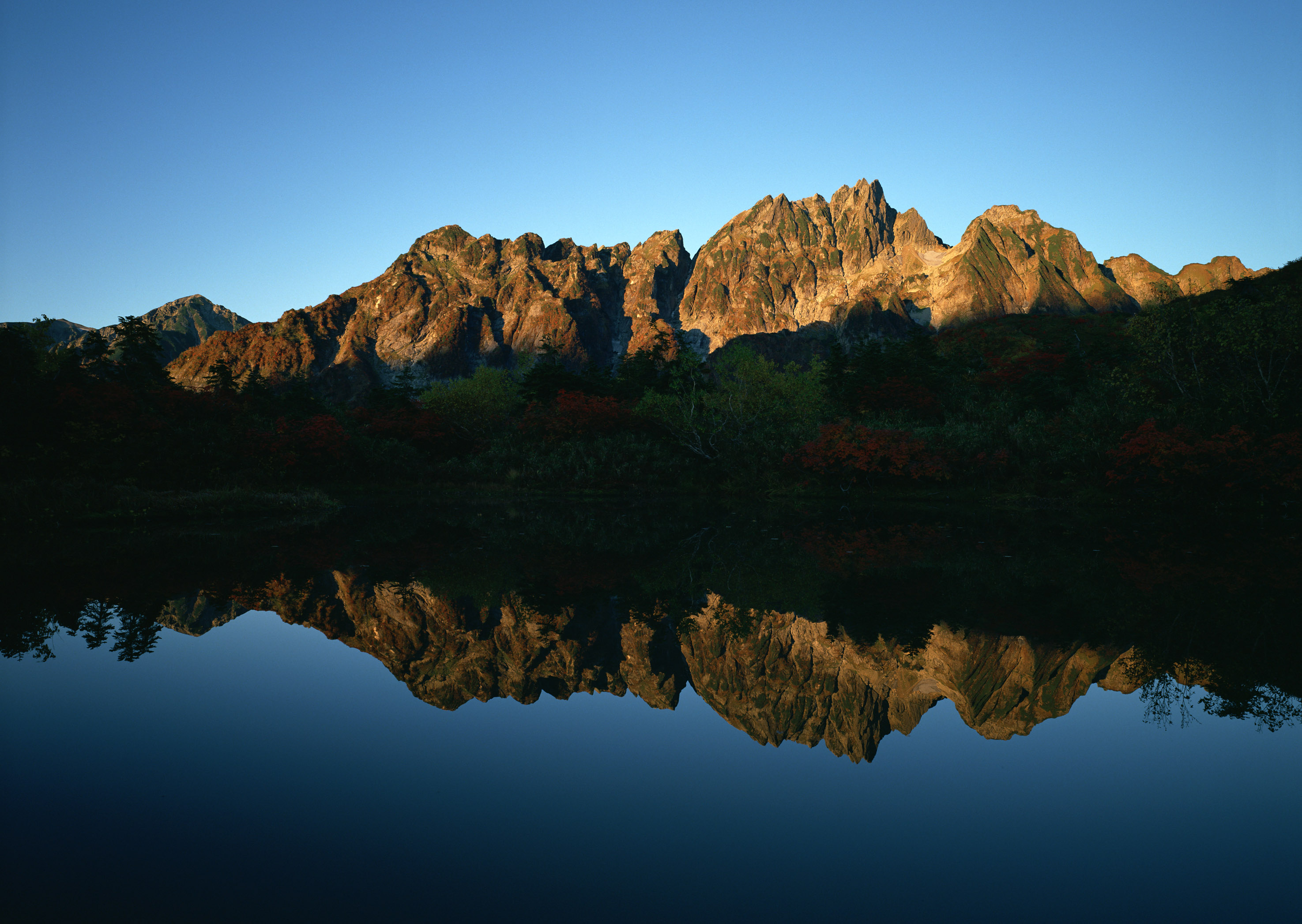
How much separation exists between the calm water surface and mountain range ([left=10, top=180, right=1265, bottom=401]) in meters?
151

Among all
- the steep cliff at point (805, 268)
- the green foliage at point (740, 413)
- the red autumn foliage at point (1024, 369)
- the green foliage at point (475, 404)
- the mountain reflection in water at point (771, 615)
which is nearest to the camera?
the mountain reflection in water at point (771, 615)

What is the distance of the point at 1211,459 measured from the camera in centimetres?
2297

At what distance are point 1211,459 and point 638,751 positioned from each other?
2524 cm

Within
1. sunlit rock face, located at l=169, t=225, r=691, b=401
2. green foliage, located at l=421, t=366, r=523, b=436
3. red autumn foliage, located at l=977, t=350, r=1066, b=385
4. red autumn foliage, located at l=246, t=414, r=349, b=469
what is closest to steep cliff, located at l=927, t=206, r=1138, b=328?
sunlit rock face, located at l=169, t=225, r=691, b=401

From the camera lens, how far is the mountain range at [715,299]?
540 ft

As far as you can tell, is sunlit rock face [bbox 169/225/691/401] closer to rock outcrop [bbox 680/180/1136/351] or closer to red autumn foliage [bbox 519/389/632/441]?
rock outcrop [bbox 680/180/1136/351]

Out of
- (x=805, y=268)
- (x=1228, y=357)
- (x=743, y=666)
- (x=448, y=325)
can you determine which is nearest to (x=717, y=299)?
(x=805, y=268)

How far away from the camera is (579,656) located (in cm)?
831

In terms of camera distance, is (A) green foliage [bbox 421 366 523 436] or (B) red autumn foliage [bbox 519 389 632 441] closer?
(B) red autumn foliage [bbox 519 389 632 441]

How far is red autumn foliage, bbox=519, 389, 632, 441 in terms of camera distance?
39.8m

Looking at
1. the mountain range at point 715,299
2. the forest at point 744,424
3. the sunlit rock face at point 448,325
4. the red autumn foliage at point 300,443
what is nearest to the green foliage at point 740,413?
the forest at point 744,424

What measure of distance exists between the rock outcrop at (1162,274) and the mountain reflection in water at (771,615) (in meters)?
125

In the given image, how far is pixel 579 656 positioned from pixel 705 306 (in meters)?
188

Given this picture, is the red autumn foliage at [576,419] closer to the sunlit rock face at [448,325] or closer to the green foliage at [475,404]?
the green foliage at [475,404]
